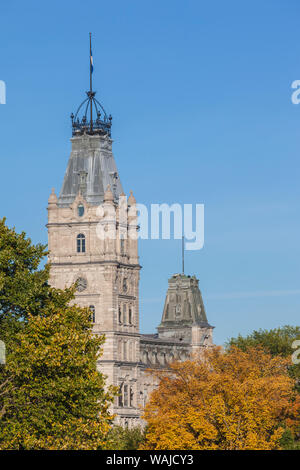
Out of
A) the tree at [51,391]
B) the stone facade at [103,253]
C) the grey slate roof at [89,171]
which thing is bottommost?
the tree at [51,391]

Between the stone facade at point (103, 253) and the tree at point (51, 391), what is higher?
the stone facade at point (103, 253)

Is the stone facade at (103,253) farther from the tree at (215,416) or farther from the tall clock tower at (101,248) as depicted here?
the tree at (215,416)

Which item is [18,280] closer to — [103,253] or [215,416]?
[215,416]

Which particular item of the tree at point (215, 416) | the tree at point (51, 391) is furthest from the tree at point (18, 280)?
the tree at point (215, 416)

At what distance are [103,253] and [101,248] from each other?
2.32 ft

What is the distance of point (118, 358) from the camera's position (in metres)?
194

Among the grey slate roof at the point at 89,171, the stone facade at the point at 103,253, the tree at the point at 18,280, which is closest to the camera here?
the tree at the point at 18,280

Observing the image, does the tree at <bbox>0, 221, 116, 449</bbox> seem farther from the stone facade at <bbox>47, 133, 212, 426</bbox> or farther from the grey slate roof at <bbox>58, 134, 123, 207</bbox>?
the grey slate roof at <bbox>58, 134, 123, 207</bbox>

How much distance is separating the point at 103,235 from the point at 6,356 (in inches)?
3473

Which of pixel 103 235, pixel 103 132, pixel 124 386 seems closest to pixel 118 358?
pixel 124 386

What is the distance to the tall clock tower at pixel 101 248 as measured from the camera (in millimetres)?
193125

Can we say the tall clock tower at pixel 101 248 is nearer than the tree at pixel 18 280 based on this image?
No

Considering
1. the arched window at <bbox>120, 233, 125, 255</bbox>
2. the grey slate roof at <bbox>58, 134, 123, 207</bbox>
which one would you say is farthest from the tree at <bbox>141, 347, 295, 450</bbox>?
the grey slate roof at <bbox>58, 134, 123, 207</bbox>
